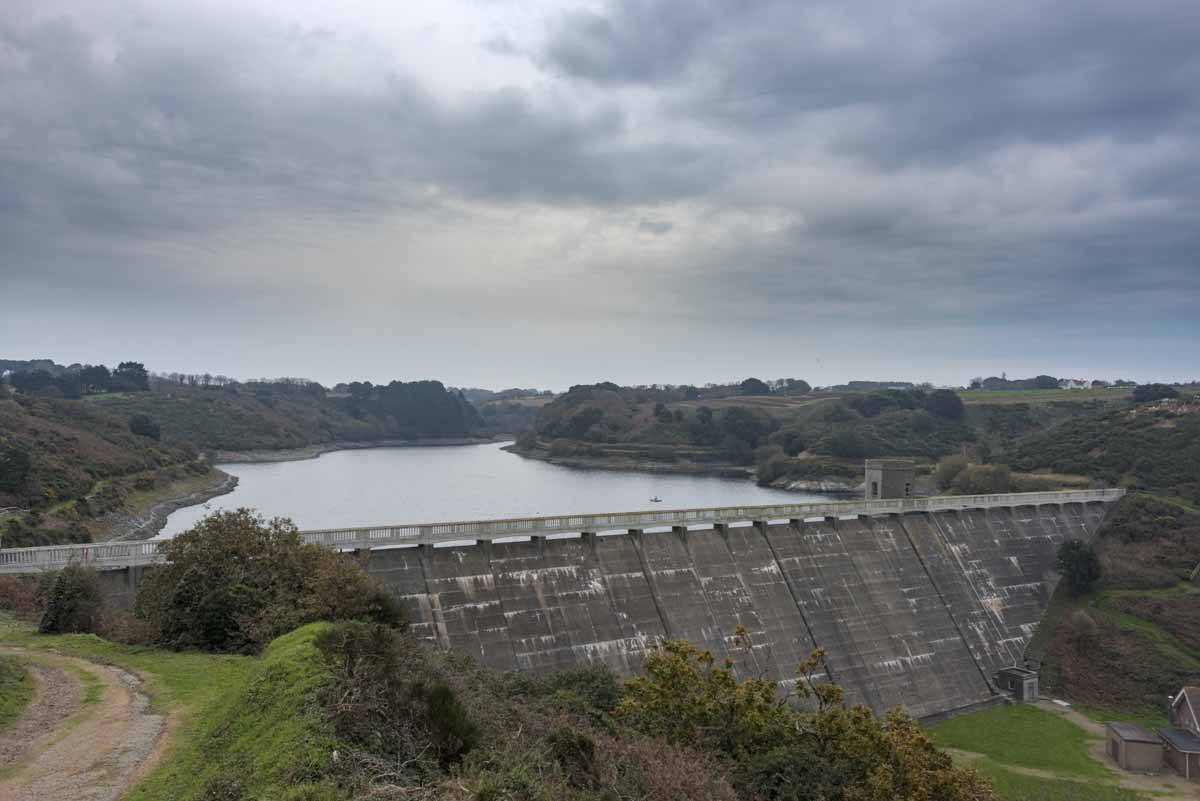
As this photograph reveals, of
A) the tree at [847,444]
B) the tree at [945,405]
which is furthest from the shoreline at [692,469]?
the tree at [945,405]

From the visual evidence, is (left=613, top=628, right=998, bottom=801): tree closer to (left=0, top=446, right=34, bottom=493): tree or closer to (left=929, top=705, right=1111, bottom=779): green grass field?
(left=929, top=705, right=1111, bottom=779): green grass field

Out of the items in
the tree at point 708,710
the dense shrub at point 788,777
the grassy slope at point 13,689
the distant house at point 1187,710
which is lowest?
the distant house at point 1187,710

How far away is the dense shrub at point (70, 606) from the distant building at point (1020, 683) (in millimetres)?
41844

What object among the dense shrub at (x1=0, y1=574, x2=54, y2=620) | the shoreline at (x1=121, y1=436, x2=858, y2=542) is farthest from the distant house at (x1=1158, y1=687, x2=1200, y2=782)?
the shoreline at (x1=121, y1=436, x2=858, y2=542)

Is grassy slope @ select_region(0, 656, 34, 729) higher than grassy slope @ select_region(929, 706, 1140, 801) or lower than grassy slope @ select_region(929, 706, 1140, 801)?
higher

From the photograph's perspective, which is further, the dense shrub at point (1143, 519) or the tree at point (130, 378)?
the tree at point (130, 378)

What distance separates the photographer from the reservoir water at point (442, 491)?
81.1 m

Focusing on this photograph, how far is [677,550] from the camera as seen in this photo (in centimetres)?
3838

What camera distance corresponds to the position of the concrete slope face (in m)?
32.2

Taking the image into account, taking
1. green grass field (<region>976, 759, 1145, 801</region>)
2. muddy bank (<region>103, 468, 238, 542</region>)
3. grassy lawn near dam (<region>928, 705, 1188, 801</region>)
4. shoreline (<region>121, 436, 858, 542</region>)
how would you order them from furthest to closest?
1. shoreline (<region>121, 436, 858, 542</region>)
2. muddy bank (<region>103, 468, 238, 542</region>)
3. grassy lawn near dam (<region>928, 705, 1188, 801</region>)
4. green grass field (<region>976, 759, 1145, 801</region>)

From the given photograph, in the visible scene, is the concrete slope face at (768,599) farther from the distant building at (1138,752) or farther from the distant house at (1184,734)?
the distant house at (1184,734)

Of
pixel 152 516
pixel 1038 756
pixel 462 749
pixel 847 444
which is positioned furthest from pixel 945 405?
pixel 462 749

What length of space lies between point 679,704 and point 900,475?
39400 millimetres

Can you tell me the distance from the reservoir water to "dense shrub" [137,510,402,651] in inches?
1970
